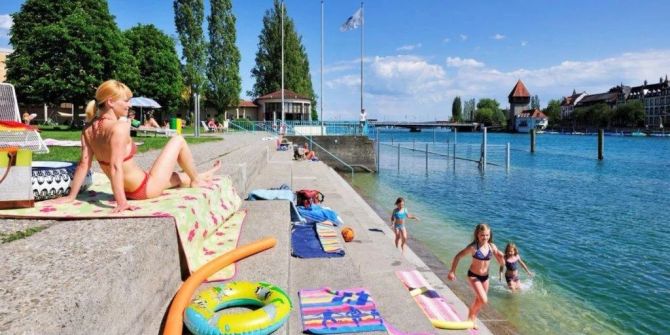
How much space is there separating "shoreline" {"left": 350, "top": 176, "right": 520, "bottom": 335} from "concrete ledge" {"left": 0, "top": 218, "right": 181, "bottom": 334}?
5.06 metres

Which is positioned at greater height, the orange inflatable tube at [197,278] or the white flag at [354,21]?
the white flag at [354,21]

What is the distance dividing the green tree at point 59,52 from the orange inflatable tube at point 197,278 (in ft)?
102

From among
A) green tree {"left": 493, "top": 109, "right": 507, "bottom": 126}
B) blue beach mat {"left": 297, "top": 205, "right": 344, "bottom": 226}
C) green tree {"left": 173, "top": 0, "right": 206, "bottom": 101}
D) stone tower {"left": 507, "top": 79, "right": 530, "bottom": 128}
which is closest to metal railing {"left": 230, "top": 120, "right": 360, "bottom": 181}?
green tree {"left": 173, "top": 0, "right": 206, "bottom": 101}

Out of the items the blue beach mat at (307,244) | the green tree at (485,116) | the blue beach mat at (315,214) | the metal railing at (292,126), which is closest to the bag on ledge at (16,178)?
the blue beach mat at (307,244)

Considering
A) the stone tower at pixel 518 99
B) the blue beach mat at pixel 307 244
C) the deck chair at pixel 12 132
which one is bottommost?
the blue beach mat at pixel 307 244

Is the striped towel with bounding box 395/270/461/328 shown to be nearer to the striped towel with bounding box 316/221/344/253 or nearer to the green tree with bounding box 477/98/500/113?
the striped towel with bounding box 316/221/344/253

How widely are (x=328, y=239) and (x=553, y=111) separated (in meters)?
183

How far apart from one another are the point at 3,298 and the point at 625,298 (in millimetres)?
10228

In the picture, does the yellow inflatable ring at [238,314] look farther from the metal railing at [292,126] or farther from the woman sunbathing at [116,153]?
the metal railing at [292,126]

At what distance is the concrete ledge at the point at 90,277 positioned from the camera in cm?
211

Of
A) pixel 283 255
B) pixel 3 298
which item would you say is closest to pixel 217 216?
pixel 283 255

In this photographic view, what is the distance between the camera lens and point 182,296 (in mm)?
3279

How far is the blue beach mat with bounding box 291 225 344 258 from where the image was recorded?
5.84m

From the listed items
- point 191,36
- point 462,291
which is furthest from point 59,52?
point 462,291
